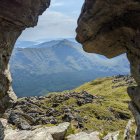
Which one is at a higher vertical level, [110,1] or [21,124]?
[110,1]

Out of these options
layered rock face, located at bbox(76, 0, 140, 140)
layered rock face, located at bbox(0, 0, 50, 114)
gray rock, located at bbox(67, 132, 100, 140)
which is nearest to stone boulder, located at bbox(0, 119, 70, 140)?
gray rock, located at bbox(67, 132, 100, 140)

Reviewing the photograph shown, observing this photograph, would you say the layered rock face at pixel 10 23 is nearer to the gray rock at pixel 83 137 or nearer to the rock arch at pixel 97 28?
the rock arch at pixel 97 28

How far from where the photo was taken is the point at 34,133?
83.1 meters

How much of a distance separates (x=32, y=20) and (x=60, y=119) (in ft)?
255

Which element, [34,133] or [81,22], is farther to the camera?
[34,133]

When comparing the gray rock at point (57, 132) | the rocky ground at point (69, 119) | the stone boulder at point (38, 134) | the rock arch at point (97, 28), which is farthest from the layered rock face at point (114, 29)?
the gray rock at point (57, 132)

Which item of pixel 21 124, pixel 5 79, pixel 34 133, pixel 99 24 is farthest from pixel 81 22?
pixel 21 124

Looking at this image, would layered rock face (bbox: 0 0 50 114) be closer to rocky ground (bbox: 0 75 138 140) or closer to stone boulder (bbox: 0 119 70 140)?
stone boulder (bbox: 0 119 70 140)

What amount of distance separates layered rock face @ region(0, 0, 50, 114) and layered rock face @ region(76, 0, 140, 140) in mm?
11349

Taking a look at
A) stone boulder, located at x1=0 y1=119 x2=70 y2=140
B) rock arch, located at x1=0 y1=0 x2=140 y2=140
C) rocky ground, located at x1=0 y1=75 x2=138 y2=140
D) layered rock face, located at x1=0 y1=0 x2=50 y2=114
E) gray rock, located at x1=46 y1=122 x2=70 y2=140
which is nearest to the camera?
rock arch, located at x1=0 y1=0 x2=140 y2=140

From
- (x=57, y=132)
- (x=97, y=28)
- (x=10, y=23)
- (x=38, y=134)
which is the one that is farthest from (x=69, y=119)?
(x=97, y=28)

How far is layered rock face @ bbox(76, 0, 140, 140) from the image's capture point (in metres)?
61.0

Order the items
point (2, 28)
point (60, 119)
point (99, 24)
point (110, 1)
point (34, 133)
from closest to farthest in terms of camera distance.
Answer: point (110, 1)
point (99, 24)
point (2, 28)
point (34, 133)
point (60, 119)

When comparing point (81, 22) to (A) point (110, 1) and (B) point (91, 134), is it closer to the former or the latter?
(A) point (110, 1)
